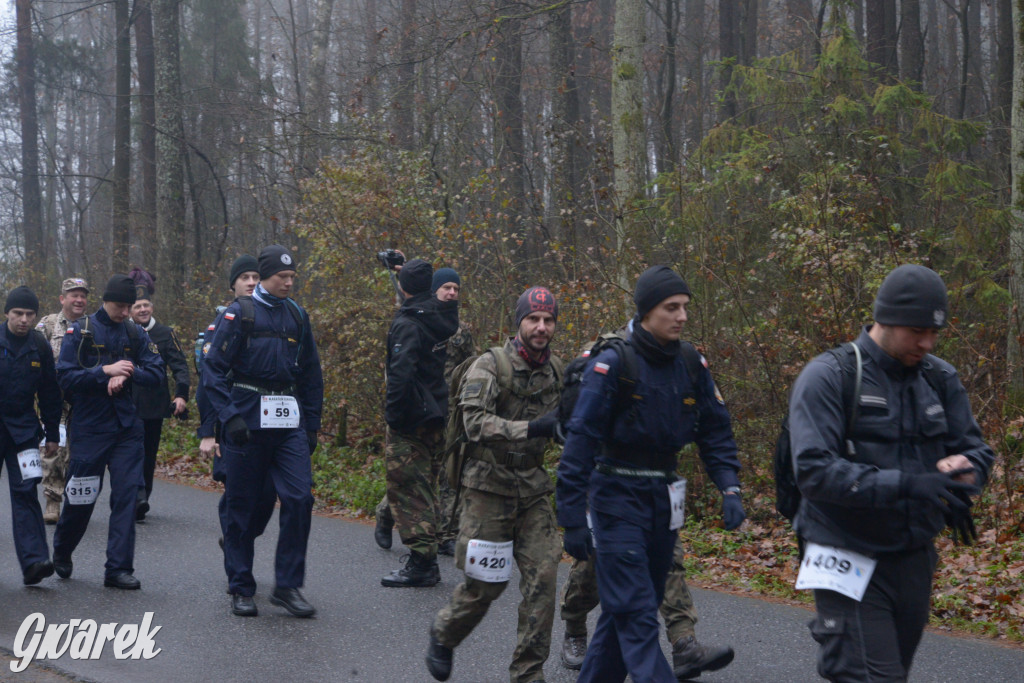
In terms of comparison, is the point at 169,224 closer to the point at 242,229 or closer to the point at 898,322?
the point at 242,229

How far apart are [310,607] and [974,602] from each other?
4.42 metres

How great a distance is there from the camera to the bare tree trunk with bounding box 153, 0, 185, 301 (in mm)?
21109

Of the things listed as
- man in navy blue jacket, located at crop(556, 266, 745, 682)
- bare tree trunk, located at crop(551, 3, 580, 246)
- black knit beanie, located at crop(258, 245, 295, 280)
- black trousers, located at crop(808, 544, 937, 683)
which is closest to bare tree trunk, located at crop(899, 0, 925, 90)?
bare tree trunk, located at crop(551, 3, 580, 246)

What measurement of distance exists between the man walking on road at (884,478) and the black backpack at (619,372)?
83cm

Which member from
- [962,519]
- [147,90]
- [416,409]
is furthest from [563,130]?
[147,90]

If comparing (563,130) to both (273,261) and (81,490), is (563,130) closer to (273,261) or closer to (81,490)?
(273,261)

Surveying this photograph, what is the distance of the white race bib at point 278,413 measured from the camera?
6.94m

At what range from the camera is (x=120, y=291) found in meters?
8.02

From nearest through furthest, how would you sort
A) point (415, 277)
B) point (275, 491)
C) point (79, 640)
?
1. point (79, 640)
2. point (275, 491)
3. point (415, 277)

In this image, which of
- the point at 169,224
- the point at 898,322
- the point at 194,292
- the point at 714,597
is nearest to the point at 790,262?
the point at 714,597

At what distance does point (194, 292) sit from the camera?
18.3 m

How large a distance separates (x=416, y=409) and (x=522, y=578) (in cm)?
263

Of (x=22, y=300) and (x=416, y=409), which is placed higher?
(x=22, y=300)

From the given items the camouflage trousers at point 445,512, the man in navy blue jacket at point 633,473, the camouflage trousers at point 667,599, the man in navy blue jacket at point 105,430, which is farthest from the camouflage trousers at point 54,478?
the man in navy blue jacket at point 633,473
